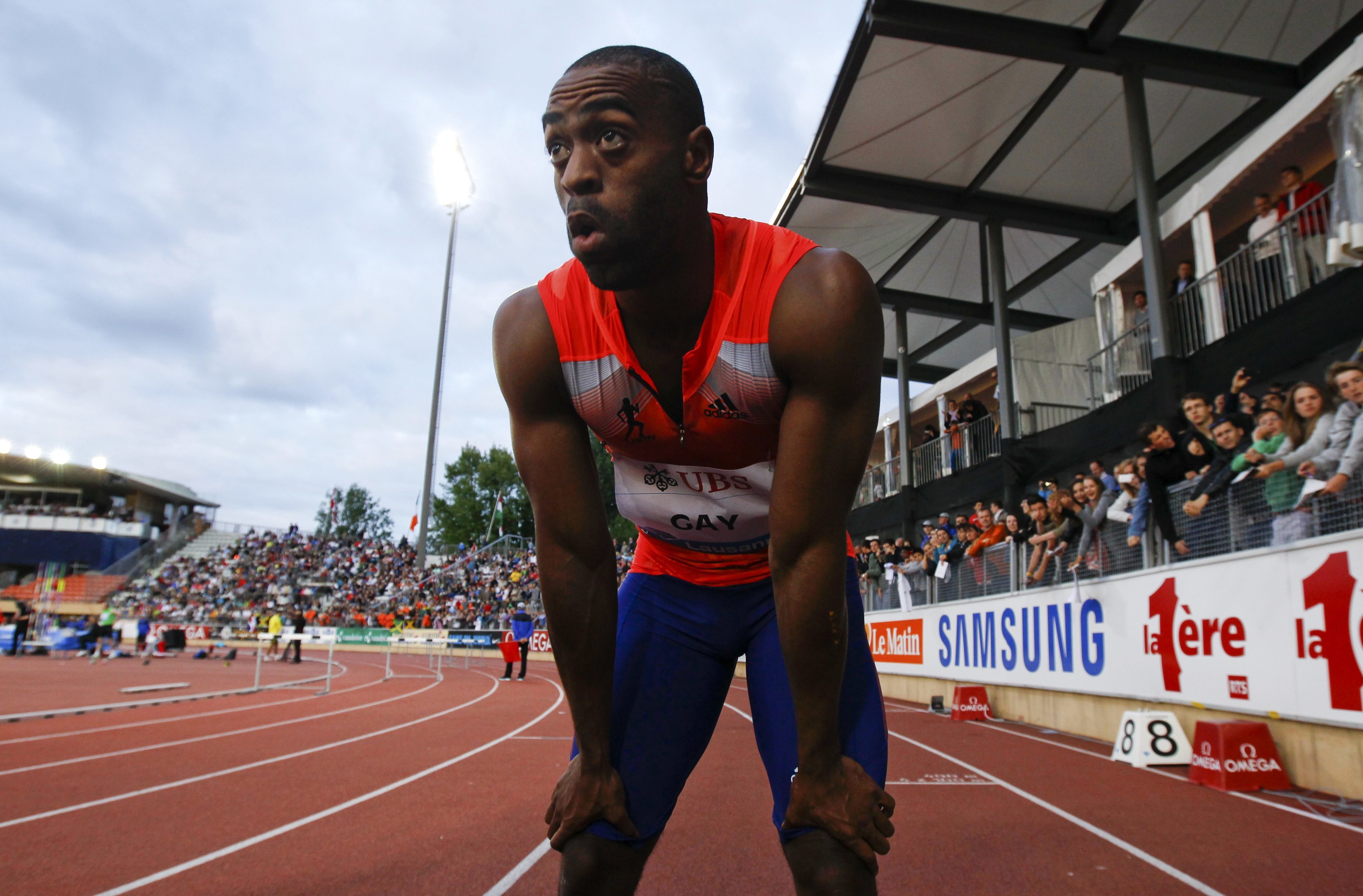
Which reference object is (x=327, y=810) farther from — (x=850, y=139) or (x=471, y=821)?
(x=850, y=139)

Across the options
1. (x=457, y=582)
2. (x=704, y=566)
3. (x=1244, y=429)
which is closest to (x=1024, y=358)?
(x=1244, y=429)

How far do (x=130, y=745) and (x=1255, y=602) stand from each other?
10.2m

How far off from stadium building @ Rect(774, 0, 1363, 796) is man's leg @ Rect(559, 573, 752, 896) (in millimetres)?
5608

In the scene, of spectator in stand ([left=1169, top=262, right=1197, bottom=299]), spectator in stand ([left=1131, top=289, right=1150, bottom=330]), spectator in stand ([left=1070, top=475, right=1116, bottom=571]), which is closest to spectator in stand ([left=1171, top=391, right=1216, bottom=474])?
spectator in stand ([left=1070, top=475, right=1116, bottom=571])

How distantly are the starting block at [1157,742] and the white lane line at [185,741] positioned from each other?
910cm

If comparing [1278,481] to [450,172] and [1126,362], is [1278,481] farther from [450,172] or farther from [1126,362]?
[450,172]

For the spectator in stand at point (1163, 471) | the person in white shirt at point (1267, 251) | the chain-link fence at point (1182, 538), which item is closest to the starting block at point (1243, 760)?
the chain-link fence at point (1182, 538)

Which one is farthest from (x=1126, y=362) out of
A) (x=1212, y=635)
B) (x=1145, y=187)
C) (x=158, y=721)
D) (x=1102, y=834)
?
(x=158, y=721)

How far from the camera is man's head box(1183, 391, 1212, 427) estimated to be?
26.2ft

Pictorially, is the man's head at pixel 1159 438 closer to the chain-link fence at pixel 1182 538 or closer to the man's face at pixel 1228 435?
the chain-link fence at pixel 1182 538

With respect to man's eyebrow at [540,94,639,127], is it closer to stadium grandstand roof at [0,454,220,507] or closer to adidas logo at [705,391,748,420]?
adidas logo at [705,391,748,420]

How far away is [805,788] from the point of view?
1648mm

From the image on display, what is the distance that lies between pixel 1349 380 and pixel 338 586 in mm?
38723

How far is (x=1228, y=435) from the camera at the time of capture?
23.5 feet
